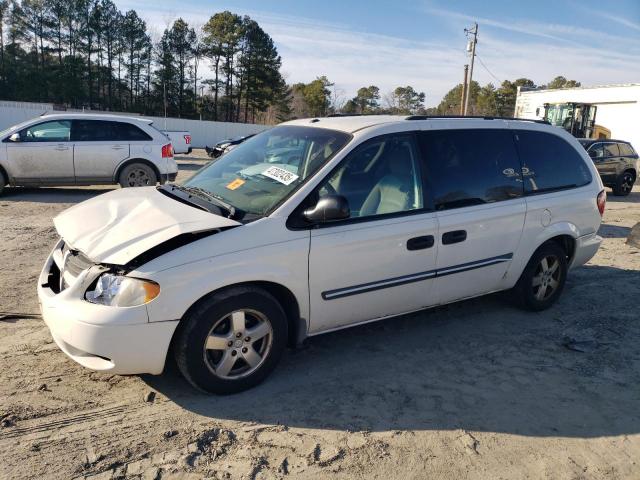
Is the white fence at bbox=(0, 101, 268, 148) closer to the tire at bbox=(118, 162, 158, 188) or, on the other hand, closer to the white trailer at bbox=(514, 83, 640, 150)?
the white trailer at bbox=(514, 83, 640, 150)

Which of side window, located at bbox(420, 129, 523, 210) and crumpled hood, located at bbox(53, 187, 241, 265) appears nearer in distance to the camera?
→ crumpled hood, located at bbox(53, 187, 241, 265)

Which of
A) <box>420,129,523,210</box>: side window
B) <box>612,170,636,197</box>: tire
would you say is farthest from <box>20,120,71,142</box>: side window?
<box>612,170,636,197</box>: tire

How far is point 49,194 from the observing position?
11469mm

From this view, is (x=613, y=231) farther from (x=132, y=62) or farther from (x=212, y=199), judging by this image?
(x=132, y=62)

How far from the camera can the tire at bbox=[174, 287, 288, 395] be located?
323cm

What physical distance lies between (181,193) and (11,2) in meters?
63.9

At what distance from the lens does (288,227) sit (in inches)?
137

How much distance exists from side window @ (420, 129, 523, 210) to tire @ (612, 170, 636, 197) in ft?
45.0

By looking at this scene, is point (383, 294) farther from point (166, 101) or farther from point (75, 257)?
point (166, 101)

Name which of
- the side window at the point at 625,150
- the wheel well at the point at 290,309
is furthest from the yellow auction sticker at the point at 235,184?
the side window at the point at 625,150

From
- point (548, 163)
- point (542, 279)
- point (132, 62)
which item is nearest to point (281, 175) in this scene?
point (548, 163)

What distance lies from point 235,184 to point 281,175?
40 cm

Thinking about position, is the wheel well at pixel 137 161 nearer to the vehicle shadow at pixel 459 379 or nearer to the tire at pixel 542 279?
the vehicle shadow at pixel 459 379

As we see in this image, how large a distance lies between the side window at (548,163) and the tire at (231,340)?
9.09 ft
